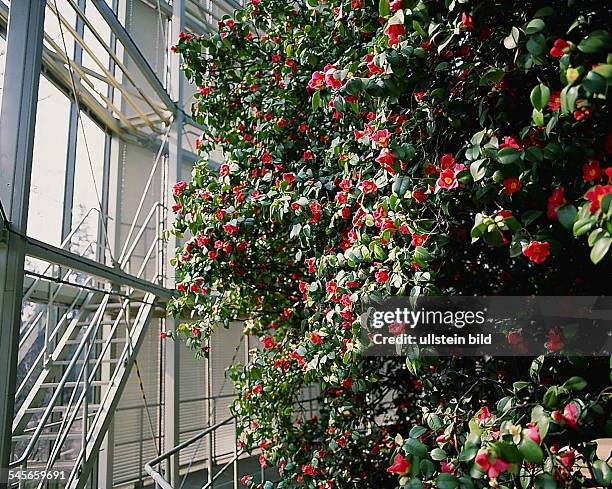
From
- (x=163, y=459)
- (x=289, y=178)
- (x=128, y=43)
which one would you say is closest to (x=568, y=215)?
(x=289, y=178)

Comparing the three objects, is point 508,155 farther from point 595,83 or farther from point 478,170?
point 595,83

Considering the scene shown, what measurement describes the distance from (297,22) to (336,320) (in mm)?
1481

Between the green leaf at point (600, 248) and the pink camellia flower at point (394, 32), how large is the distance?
2.06 feet

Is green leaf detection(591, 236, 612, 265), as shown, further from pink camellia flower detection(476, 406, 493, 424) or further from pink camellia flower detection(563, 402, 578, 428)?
pink camellia flower detection(476, 406, 493, 424)

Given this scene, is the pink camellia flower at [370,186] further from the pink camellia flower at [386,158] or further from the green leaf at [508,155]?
the green leaf at [508,155]

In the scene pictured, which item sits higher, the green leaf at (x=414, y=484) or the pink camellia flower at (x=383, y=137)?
the pink camellia flower at (x=383, y=137)

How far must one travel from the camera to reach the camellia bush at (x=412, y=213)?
3.54 ft

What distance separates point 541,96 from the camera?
99 cm

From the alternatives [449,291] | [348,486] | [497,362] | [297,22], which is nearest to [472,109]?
[449,291]

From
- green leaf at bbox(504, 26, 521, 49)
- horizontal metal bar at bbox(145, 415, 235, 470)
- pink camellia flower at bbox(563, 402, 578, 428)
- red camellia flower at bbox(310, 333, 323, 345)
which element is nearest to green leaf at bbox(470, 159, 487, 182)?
green leaf at bbox(504, 26, 521, 49)

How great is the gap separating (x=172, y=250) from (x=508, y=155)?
4.01m
